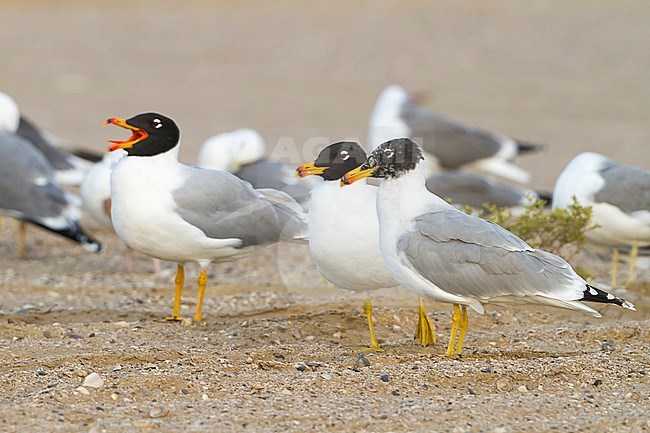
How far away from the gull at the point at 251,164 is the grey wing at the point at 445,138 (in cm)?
260

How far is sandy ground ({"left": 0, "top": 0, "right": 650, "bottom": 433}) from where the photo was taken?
4.99 metres

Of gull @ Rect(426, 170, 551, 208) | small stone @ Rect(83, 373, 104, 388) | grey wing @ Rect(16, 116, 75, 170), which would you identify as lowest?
grey wing @ Rect(16, 116, 75, 170)

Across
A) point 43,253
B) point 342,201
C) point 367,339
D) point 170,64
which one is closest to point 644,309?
point 367,339

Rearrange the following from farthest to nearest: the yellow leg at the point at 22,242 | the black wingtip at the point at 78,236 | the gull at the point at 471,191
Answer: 1. the gull at the point at 471,191
2. the yellow leg at the point at 22,242
3. the black wingtip at the point at 78,236

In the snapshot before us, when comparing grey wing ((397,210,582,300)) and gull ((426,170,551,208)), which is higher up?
grey wing ((397,210,582,300))

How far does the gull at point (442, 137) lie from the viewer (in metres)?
13.2

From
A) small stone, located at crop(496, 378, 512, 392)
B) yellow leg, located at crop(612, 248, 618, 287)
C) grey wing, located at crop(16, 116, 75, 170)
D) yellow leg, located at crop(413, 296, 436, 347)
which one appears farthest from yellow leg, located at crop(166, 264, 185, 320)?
grey wing, located at crop(16, 116, 75, 170)

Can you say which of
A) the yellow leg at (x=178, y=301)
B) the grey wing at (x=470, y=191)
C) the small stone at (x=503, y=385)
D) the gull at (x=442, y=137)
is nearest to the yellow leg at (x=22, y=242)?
the yellow leg at (x=178, y=301)

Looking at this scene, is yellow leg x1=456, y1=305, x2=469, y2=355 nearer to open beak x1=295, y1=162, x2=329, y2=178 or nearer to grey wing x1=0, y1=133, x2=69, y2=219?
open beak x1=295, y1=162, x2=329, y2=178

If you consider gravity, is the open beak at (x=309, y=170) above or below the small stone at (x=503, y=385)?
above

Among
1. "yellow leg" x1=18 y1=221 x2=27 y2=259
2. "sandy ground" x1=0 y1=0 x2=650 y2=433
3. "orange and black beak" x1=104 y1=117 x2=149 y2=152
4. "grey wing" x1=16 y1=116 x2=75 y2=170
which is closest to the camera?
"sandy ground" x1=0 y1=0 x2=650 y2=433

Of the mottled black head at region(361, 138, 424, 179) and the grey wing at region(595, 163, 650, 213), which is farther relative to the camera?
the grey wing at region(595, 163, 650, 213)

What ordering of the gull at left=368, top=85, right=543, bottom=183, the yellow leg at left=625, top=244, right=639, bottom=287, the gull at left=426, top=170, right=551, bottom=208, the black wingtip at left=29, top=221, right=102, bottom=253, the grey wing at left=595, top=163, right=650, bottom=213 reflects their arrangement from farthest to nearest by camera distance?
1. the gull at left=368, top=85, right=543, bottom=183
2. the gull at left=426, top=170, right=551, bottom=208
3. the black wingtip at left=29, top=221, right=102, bottom=253
4. the yellow leg at left=625, top=244, right=639, bottom=287
5. the grey wing at left=595, top=163, right=650, bottom=213

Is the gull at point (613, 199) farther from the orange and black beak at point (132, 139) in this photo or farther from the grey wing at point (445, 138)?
the grey wing at point (445, 138)
